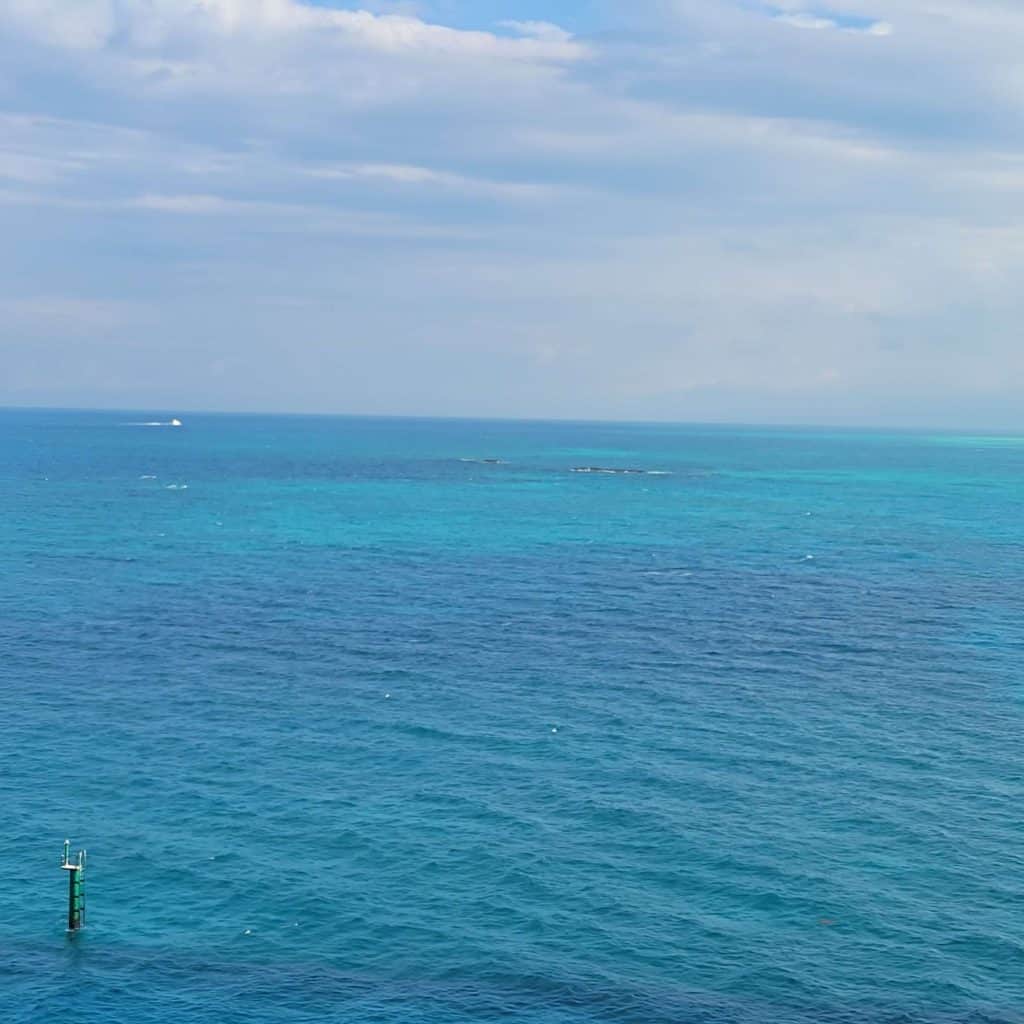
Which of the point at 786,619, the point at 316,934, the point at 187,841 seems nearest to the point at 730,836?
the point at 316,934

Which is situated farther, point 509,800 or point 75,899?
point 509,800

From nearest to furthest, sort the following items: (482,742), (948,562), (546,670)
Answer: (482,742) → (546,670) → (948,562)

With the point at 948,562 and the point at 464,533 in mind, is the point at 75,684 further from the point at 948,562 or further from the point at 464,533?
the point at 948,562

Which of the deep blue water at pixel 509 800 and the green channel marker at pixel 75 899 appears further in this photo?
the green channel marker at pixel 75 899

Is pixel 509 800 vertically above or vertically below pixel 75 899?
above

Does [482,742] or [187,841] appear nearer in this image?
[187,841]

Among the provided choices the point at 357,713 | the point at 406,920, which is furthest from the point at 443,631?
the point at 406,920

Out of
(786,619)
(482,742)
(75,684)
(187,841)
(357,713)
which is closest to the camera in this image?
(187,841)

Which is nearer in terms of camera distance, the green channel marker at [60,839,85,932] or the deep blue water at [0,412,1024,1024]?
the deep blue water at [0,412,1024,1024]
